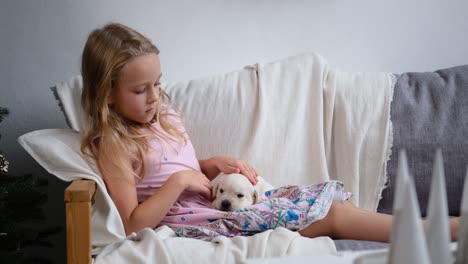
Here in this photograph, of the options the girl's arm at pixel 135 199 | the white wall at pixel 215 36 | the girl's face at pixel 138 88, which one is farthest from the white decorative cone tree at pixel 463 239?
the white wall at pixel 215 36

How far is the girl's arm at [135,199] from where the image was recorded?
168cm

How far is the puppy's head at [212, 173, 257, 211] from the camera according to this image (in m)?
1.75

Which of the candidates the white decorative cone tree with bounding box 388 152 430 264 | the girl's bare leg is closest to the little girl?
the girl's bare leg

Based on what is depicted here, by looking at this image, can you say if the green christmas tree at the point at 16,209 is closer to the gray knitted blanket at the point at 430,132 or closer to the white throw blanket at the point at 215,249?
the white throw blanket at the point at 215,249

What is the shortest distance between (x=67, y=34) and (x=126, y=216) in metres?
0.87

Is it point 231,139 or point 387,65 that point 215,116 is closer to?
point 231,139

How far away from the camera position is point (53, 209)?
2.33 m

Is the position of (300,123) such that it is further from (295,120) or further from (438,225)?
(438,225)

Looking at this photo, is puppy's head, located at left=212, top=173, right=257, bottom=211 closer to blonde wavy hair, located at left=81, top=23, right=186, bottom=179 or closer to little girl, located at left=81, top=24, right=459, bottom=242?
little girl, located at left=81, top=24, right=459, bottom=242

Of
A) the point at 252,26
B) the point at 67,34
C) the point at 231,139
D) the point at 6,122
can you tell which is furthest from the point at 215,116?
the point at 6,122

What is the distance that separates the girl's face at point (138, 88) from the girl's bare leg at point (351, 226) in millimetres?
584

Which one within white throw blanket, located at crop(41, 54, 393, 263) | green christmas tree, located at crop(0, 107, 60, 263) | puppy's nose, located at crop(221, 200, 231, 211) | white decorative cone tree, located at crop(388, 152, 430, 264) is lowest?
green christmas tree, located at crop(0, 107, 60, 263)

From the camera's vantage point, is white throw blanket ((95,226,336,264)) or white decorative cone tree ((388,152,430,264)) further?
white throw blanket ((95,226,336,264))

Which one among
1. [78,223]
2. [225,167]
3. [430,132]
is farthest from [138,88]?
[430,132]
